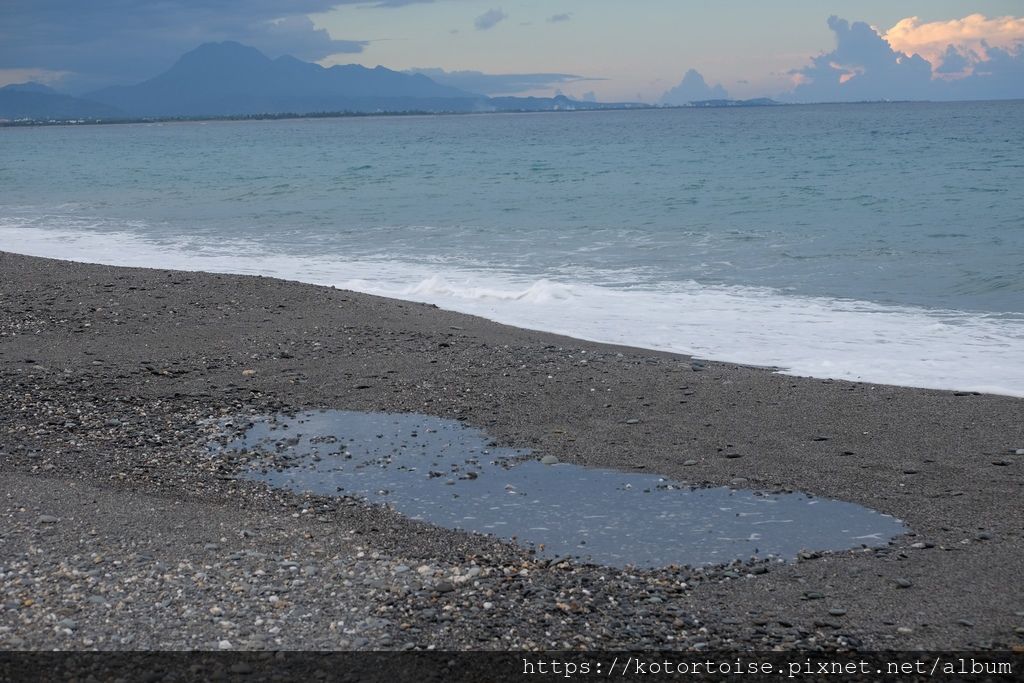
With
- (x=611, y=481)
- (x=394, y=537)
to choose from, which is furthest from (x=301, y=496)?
(x=611, y=481)

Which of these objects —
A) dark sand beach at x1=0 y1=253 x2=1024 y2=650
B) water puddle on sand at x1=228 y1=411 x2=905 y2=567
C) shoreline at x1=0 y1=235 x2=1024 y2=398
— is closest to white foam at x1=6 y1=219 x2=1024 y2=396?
shoreline at x1=0 y1=235 x2=1024 y2=398

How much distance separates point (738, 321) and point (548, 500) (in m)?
6.90

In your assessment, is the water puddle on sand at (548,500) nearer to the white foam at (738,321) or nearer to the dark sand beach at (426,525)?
the dark sand beach at (426,525)

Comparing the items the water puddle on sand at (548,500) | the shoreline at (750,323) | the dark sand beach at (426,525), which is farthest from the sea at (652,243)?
the water puddle on sand at (548,500)

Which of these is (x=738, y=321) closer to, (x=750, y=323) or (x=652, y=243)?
(x=750, y=323)

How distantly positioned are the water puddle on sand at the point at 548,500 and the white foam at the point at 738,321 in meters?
3.79

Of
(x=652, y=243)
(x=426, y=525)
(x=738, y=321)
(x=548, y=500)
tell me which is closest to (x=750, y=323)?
(x=738, y=321)

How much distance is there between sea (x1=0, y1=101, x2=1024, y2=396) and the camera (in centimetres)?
1189

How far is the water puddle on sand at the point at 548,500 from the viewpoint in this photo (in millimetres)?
5582

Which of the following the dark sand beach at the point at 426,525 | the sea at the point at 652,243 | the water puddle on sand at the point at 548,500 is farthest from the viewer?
the sea at the point at 652,243

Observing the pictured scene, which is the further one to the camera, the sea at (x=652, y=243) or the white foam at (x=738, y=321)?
the sea at (x=652, y=243)

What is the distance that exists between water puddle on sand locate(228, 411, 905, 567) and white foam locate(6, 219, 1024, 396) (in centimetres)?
379

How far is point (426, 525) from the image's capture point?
5867 mm

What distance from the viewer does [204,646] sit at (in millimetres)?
4281
